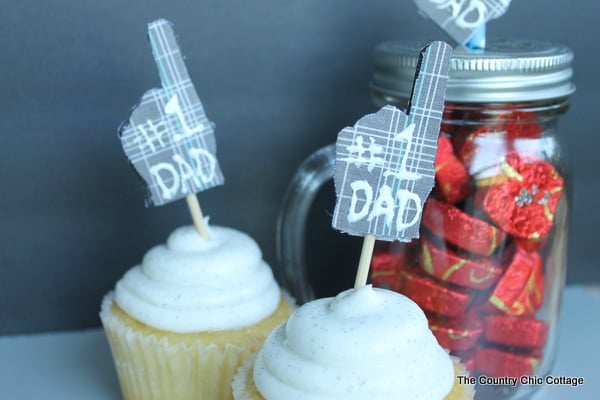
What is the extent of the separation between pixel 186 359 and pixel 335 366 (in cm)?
28

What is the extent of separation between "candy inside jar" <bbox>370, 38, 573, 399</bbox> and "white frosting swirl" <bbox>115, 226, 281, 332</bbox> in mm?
211

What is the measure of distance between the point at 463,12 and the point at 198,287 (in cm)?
51

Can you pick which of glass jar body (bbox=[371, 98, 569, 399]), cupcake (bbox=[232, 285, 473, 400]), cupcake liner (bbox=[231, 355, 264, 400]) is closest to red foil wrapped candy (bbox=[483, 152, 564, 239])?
glass jar body (bbox=[371, 98, 569, 399])

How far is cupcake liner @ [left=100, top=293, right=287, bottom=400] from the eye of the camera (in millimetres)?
972

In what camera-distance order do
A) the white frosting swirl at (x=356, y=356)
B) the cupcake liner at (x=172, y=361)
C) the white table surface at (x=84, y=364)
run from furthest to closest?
the white table surface at (x=84, y=364), the cupcake liner at (x=172, y=361), the white frosting swirl at (x=356, y=356)

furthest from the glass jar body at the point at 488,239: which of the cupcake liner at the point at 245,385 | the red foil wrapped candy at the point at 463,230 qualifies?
the cupcake liner at the point at 245,385

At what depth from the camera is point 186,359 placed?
3.22ft

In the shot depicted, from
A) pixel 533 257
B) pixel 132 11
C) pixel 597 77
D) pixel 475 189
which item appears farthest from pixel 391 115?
pixel 597 77

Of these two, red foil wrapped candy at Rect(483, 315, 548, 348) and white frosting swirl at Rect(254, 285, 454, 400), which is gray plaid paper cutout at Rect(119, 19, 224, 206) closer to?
white frosting swirl at Rect(254, 285, 454, 400)

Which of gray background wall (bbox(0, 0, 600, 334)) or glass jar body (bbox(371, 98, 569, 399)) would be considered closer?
glass jar body (bbox(371, 98, 569, 399))

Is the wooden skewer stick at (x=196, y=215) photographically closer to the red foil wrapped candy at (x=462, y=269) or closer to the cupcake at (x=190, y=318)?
the cupcake at (x=190, y=318)

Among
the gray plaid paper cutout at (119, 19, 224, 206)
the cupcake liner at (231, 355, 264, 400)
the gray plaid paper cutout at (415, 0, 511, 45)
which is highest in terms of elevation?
the gray plaid paper cutout at (415, 0, 511, 45)

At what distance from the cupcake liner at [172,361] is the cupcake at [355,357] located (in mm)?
134

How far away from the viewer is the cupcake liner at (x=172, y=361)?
972 millimetres
